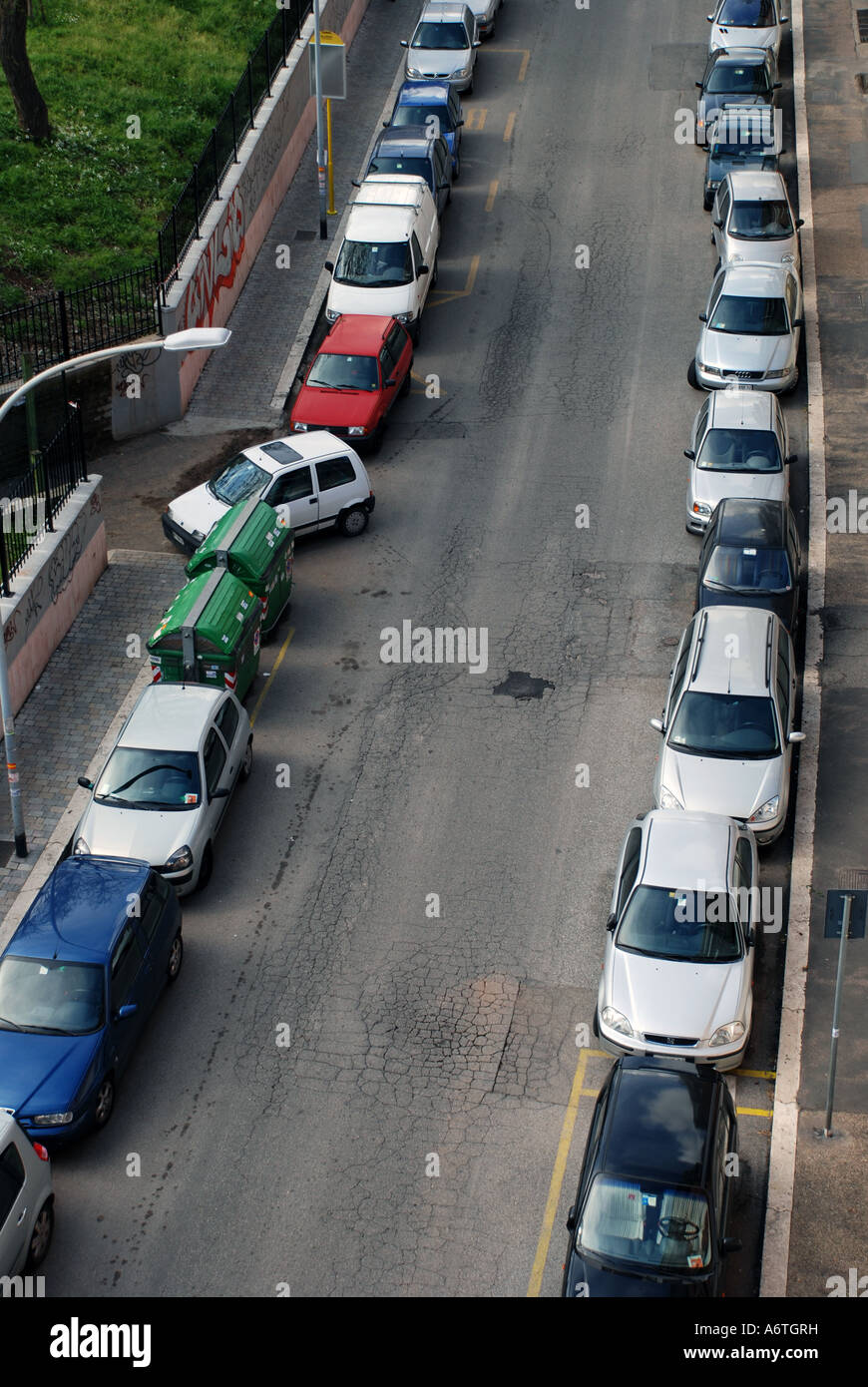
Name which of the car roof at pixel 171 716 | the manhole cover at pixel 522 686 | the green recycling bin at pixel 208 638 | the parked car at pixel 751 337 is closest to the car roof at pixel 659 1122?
the car roof at pixel 171 716

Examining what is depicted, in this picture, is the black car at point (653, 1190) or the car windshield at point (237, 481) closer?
the black car at point (653, 1190)

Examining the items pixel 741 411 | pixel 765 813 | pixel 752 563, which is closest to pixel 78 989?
pixel 765 813

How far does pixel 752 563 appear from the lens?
2275 centimetres

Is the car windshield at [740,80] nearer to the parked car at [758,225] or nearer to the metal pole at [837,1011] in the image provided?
the parked car at [758,225]

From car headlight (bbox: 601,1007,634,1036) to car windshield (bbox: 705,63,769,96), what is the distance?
26561mm

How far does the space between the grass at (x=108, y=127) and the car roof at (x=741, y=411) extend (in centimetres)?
1160

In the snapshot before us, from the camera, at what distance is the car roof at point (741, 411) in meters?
25.6

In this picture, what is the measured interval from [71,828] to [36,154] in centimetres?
1793

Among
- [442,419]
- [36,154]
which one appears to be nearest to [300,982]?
[442,419]

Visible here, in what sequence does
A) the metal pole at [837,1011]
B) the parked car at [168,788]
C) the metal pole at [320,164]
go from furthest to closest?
the metal pole at [320,164] < the parked car at [168,788] < the metal pole at [837,1011]

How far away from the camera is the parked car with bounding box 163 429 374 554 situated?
2492 centimetres

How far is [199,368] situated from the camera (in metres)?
30.6

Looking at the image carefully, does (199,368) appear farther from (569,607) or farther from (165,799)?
(165,799)

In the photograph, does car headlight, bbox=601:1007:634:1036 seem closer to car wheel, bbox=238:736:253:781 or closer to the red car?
car wheel, bbox=238:736:253:781
